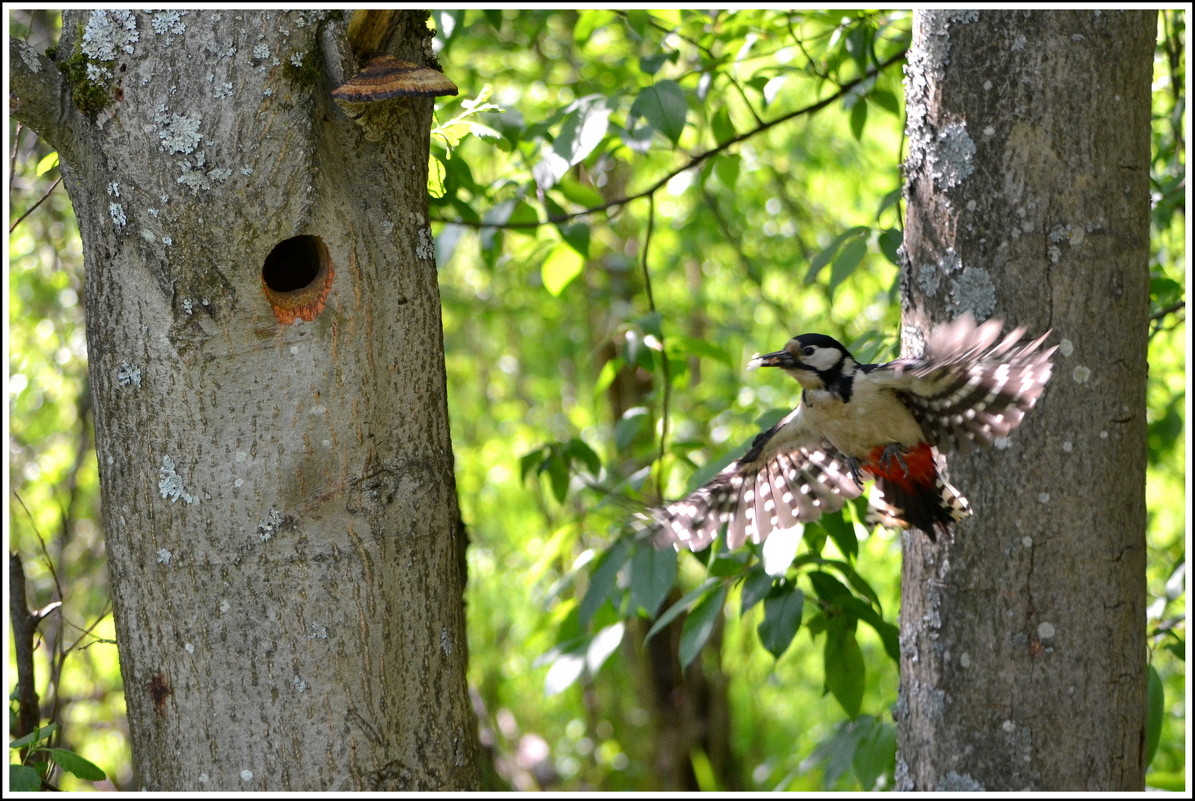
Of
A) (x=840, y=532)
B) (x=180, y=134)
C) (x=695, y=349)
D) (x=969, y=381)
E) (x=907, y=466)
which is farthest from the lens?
(x=695, y=349)

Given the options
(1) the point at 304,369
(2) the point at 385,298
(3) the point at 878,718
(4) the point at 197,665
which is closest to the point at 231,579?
(4) the point at 197,665

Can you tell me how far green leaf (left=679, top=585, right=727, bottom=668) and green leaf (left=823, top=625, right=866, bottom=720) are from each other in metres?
0.25

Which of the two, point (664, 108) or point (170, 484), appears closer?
point (170, 484)

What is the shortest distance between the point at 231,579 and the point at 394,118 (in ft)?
2.31

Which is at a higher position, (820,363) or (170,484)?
(820,363)

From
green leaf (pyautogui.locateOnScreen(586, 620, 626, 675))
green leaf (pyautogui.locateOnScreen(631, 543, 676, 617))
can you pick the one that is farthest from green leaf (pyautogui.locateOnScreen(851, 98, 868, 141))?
green leaf (pyautogui.locateOnScreen(586, 620, 626, 675))

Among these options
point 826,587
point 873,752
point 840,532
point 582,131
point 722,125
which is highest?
point 722,125

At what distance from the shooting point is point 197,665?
56.2 inches

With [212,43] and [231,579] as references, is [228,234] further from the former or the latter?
[231,579]

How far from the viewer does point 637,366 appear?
4.09 meters

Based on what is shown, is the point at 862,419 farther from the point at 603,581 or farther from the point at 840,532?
the point at 603,581

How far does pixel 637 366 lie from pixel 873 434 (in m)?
2.02

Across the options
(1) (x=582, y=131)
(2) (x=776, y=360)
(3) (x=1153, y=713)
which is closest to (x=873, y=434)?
(2) (x=776, y=360)

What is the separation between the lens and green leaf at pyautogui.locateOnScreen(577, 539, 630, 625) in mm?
2361
